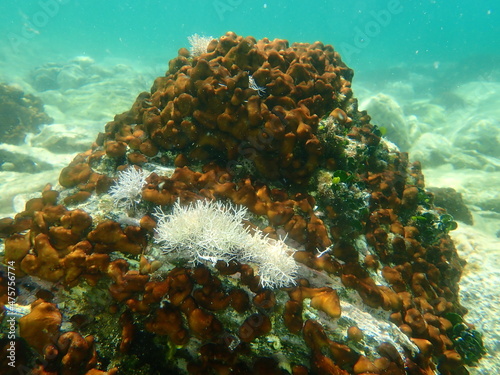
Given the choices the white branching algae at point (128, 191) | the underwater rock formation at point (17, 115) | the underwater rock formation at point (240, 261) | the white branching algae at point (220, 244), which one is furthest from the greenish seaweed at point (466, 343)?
the underwater rock formation at point (17, 115)

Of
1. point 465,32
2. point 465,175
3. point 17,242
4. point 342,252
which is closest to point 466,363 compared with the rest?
point 342,252

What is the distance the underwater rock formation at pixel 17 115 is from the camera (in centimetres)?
1220

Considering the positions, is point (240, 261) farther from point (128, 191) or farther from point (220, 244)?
point (128, 191)

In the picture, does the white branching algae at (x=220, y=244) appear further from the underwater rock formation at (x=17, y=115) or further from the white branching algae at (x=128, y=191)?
the underwater rock formation at (x=17, y=115)

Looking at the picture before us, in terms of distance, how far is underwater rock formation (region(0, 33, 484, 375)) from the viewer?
2402 millimetres

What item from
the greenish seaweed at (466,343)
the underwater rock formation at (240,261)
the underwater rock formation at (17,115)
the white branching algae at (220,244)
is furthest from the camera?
the underwater rock formation at (17,115)

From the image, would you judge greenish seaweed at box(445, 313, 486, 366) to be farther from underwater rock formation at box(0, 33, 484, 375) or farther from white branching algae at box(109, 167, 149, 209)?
white branching algae at box(109, 167, 149, 209)

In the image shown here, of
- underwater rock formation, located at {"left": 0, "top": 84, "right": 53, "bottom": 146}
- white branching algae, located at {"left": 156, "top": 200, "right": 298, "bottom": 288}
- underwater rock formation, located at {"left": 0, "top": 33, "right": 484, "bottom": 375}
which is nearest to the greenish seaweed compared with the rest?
underwater rock formation, located at {"left": 0, "top": 33, "right": 484, "bottom": 375}

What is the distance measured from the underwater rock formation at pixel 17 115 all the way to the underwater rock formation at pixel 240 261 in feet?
37.8

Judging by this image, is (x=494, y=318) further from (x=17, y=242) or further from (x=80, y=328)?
(x=17, y=242)

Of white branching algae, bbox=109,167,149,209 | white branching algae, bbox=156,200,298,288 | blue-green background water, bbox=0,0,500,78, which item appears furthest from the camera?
blue-green background water, bbox=0,0,500,78

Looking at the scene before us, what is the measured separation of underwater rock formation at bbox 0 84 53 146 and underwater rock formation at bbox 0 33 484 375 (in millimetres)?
11528

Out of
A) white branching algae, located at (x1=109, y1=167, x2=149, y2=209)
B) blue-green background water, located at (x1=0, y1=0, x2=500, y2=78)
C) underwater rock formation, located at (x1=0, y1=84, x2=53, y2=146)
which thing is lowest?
underwater rock formation, located at (x1=0, y1=84, x2=53, y2=146)

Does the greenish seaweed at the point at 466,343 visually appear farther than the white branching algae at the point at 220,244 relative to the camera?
Yes
